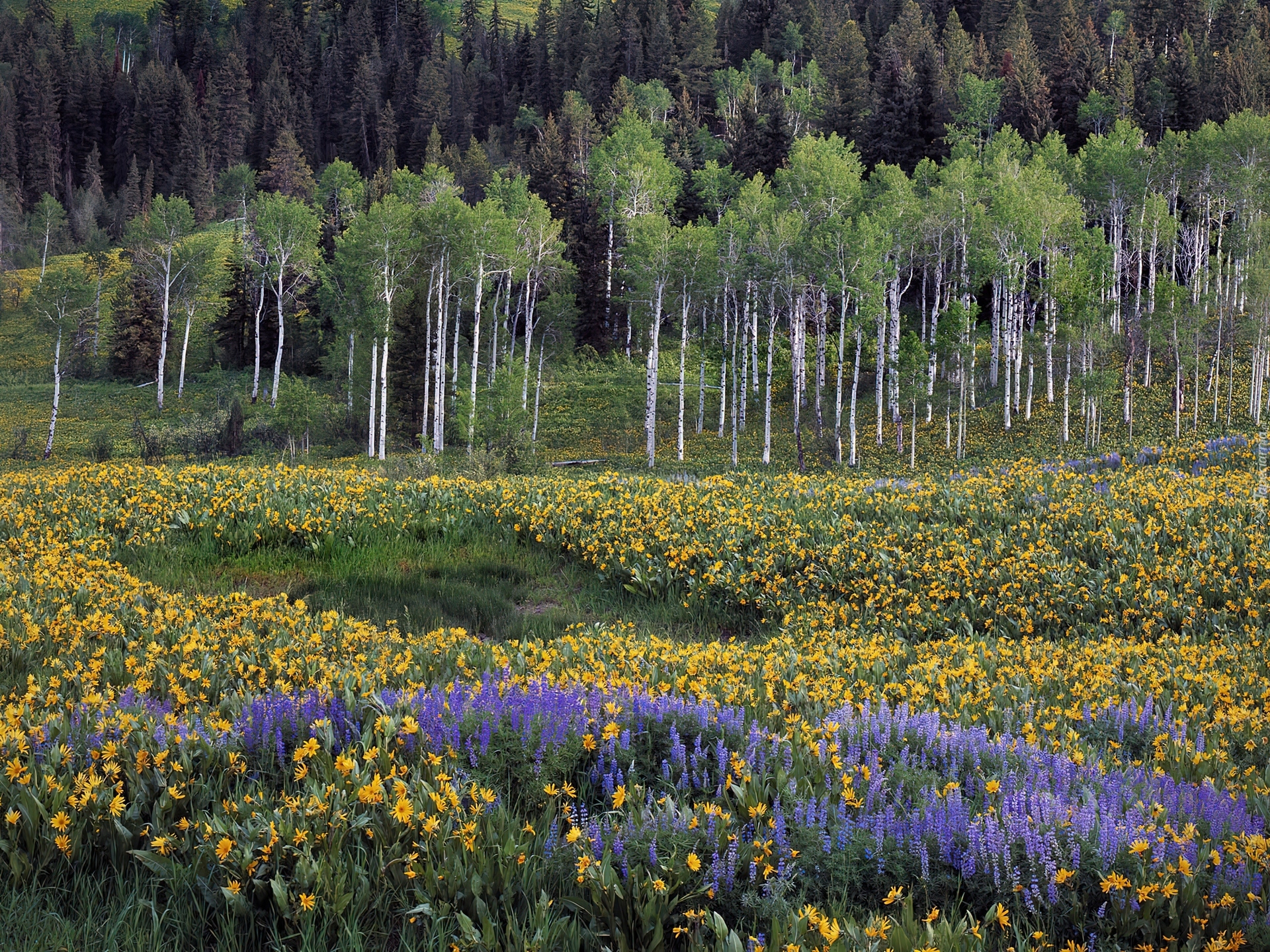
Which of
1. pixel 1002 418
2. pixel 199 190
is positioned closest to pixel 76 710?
pixel 1002 418

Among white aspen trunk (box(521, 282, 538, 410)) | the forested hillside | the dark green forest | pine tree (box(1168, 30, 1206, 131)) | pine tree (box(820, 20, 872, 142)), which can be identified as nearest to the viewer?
the forested hillside

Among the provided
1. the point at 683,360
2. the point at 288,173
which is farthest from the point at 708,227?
the point at 288,173

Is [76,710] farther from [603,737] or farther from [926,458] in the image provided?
[926,458]

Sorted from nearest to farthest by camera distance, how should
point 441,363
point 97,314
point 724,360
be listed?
point 441,363 < point 724,360 < point 97,314

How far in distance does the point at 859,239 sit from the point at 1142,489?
26.5 m

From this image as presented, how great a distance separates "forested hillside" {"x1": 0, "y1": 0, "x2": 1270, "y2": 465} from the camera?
39344 mm

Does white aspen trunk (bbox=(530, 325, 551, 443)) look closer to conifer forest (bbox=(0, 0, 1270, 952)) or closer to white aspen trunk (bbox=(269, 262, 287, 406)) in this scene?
conifer forest (bbox=(0, 0, 1270, 952))

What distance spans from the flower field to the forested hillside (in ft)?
85.1

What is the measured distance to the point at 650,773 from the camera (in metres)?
3.83

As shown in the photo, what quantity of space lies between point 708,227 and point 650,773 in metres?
41.5

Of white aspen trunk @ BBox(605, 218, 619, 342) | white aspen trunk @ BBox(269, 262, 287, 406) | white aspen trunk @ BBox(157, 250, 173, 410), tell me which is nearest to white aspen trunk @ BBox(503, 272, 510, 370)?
white aspen trunk @ BBox(605, 218, 619, 342)

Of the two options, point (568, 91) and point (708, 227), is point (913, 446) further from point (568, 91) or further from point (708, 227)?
point (568, 91)

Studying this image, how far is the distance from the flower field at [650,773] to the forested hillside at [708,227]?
26.0 meters

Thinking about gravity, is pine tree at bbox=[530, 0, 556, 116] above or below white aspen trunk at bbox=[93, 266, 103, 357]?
above
